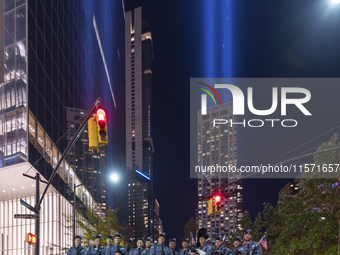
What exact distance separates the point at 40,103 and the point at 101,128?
2080 centimetres

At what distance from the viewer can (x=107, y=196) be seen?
225ft

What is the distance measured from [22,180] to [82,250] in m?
16.7

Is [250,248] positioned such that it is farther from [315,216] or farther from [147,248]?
[315,216]

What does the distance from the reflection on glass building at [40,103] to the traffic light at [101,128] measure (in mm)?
17472

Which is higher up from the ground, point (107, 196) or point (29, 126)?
point (29, 126)

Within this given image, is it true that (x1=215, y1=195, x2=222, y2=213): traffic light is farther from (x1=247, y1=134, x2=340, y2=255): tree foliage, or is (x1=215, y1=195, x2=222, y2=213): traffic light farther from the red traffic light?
the red traffic light

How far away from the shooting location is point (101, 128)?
11.1 metres

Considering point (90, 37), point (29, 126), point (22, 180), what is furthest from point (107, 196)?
point (29, 126)

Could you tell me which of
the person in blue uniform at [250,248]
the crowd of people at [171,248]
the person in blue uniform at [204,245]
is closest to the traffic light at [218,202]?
the crowd of people at [171,248]

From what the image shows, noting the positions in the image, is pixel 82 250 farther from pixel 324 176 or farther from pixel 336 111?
pixel 336 111

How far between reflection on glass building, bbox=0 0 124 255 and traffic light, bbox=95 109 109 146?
57.3ft

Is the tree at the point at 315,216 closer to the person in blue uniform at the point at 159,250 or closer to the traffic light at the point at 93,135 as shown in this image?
Result: the person in blue uniform at the point at 159,250

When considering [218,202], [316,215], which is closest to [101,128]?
[316,215]

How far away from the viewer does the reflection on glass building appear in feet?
90.3
